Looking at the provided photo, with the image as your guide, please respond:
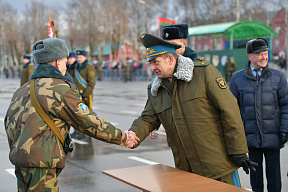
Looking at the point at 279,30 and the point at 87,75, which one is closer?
the point at 87,75

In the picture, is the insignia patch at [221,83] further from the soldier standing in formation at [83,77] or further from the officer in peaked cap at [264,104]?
the soldier standing in formation at [83,77]

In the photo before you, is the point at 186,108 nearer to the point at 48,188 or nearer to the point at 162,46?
the point at 162,46

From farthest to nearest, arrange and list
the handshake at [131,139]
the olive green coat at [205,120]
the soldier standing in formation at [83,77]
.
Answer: the soldier standing in formation at [83,77] < the handshake at [131,139] < the olive green coat at [205,120]

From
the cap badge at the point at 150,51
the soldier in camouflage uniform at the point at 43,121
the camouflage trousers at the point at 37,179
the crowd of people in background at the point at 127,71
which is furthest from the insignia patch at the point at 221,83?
the crowd of people in background at the point at 127,71

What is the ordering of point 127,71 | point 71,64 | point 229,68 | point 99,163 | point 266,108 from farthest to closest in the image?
point 127,71 < point 229,68 < point 71,64 < point 99,163 < point 266,108

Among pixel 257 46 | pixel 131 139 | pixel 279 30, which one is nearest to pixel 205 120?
pixel 131 139

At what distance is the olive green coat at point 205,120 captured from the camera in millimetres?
3725

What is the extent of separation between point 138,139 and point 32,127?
1.18 metres

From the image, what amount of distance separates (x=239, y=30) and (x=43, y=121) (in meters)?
32.1

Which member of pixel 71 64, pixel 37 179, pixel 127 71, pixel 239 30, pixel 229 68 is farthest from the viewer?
pixel 127 71

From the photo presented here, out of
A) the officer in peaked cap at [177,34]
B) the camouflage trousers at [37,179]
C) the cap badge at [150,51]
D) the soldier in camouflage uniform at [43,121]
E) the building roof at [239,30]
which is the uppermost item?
the building roof at [239,30]

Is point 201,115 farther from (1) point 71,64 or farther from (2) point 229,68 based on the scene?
(2) point 229,68

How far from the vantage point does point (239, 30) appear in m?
34.0

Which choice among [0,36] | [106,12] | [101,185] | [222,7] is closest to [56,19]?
[106,12]
